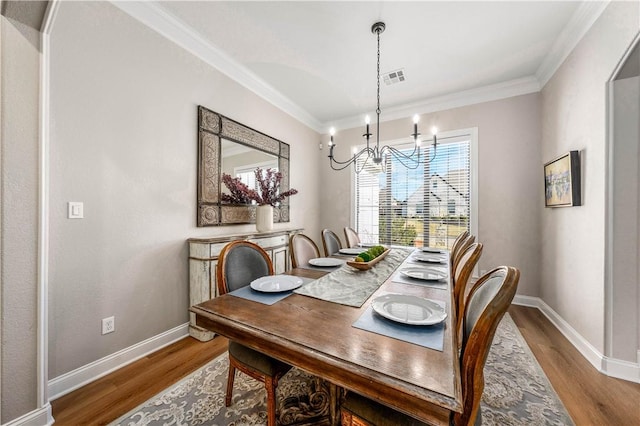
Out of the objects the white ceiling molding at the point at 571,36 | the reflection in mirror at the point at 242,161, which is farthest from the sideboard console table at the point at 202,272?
the white ceiling molding at the point at 571,36

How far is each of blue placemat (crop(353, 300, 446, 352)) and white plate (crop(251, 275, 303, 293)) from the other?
47 centimetres

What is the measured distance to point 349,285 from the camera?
1.41m

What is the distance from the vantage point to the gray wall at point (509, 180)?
293cm

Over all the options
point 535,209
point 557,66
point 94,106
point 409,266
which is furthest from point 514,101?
point 94,106

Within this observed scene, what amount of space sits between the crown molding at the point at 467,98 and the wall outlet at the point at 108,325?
13.2ft

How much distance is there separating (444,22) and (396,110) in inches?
64.7

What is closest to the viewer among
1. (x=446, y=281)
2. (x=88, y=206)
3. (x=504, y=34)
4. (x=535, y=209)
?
(x=446, y=281)

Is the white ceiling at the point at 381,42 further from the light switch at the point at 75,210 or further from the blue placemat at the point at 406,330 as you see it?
the blue placemat at the point at 406,330

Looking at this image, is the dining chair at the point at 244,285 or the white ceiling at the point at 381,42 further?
the white ceiling at the point at 381,42

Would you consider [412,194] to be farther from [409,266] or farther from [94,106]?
[94,106]

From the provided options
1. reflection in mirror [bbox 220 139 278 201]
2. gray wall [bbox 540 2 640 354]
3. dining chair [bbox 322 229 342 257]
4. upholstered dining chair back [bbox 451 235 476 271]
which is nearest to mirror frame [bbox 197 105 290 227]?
reflection in mirror [bbox 220 139 278 201]

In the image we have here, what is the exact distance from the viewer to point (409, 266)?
1.86 meters

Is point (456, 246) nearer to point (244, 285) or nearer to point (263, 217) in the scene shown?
→ point (244, 285)

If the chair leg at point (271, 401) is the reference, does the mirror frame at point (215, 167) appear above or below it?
above
